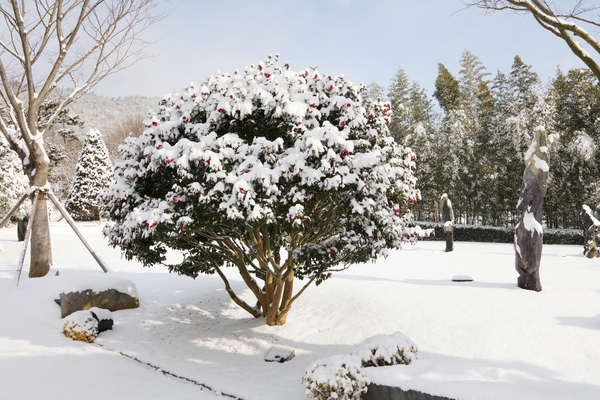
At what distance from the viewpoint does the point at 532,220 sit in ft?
31.4

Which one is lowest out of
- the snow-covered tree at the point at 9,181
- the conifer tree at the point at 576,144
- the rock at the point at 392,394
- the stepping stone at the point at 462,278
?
the rock at the point at 392,394

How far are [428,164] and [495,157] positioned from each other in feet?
14.6

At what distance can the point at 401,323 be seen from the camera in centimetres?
835

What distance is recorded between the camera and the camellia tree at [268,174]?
6.00 m

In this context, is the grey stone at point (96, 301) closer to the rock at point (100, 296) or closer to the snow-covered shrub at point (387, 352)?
the rock at point (100, 296)

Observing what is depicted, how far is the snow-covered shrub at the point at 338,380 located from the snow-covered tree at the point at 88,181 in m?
29.0

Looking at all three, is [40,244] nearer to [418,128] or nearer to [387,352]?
[387,352]

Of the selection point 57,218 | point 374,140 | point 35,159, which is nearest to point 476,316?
point 374,140

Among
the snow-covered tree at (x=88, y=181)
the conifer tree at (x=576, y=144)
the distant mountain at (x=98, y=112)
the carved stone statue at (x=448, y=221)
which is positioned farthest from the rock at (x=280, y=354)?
the distant mountain at (x=98, y=112)

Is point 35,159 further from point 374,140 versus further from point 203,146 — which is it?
point 374,140

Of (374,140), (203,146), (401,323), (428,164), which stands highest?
(428,164)

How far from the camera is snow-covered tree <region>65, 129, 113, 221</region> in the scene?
30.2 m

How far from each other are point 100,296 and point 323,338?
5679mm

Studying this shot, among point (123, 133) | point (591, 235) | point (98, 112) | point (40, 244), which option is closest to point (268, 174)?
point (40, 244)
